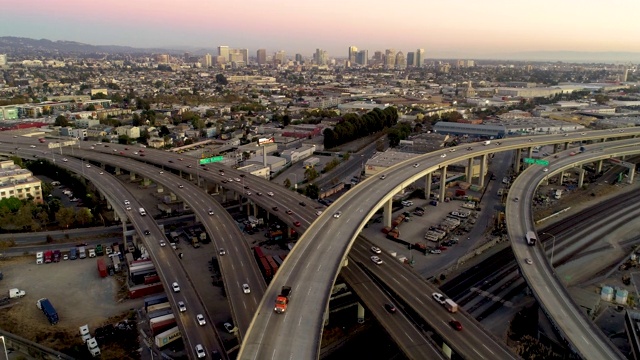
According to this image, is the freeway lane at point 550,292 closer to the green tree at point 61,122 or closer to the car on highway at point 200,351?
the car on highway at point 200,351

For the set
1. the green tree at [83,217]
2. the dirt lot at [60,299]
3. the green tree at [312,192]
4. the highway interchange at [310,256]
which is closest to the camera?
the highway interchange at [310,256]

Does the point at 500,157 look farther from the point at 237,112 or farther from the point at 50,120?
the point at 50,120

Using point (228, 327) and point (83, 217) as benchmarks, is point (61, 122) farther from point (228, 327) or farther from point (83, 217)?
point (228, 327)

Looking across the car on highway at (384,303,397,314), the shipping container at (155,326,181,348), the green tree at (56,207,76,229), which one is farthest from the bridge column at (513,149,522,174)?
the green tree at (56,207,76,229)

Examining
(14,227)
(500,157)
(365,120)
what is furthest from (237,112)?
(14,227)

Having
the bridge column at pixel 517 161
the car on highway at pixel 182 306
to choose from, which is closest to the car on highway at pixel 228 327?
the car on highway at pixel 182 306

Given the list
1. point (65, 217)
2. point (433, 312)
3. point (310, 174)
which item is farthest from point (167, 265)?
point (310, 174)
